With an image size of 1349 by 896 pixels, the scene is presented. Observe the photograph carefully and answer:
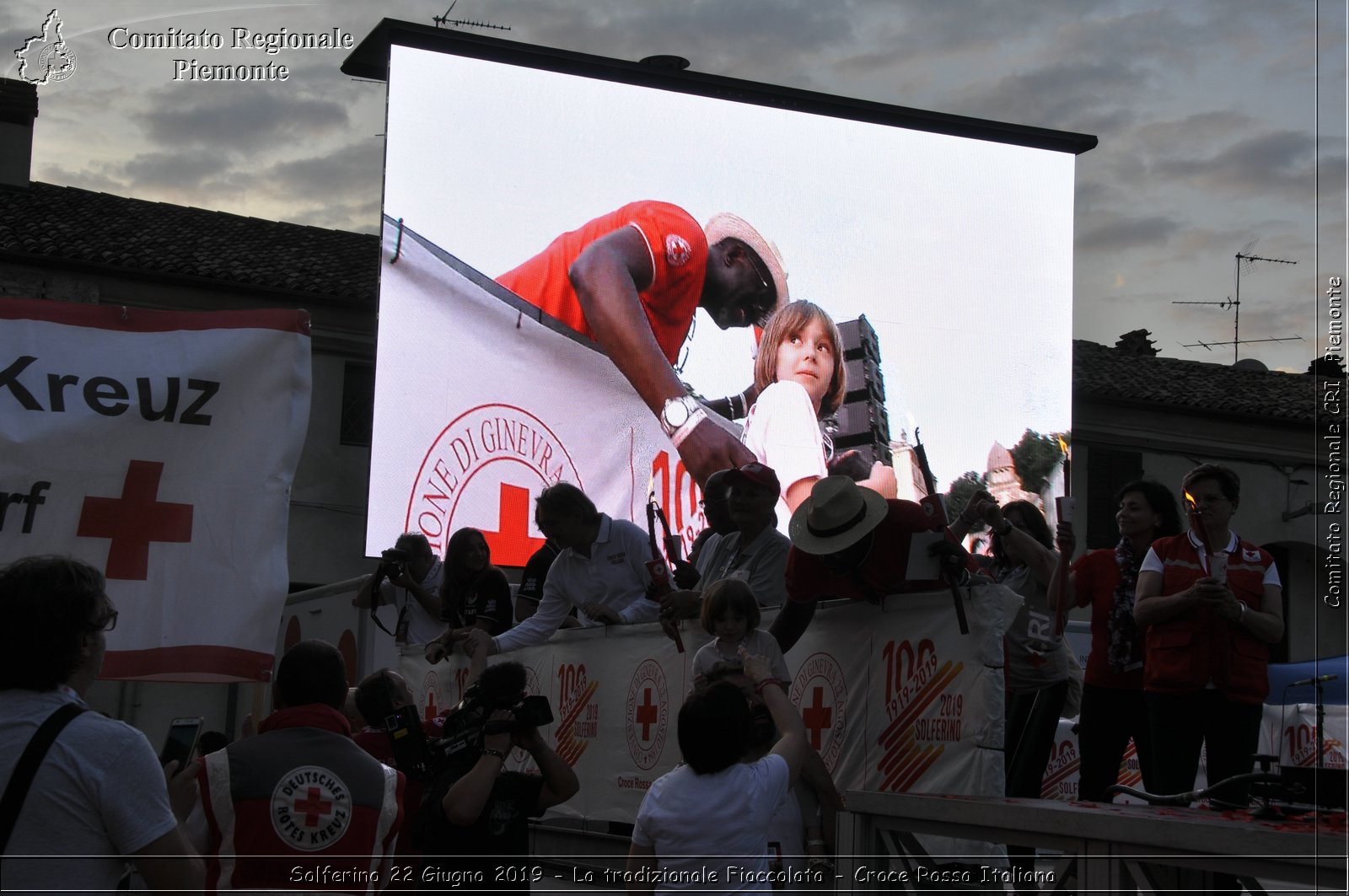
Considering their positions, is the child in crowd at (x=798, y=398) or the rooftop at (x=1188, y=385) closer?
the child in crowd at (x=798, y=398)

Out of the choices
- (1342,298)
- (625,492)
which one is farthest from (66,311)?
(625,492)

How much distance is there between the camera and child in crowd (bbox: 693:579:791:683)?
4.90 m

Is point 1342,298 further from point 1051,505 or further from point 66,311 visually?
point 1051,505

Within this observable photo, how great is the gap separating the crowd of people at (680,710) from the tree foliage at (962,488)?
6952 mm

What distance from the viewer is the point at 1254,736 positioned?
4.73 m

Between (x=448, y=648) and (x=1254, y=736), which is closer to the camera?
(x=1254, y=736)

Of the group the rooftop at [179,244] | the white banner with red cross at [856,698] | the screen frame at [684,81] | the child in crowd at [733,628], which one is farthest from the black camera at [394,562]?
the rooftop at [179,244]

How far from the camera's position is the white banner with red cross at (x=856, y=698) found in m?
4.72

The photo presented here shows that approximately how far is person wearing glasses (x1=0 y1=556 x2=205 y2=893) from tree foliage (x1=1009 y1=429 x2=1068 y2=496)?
40.6ft

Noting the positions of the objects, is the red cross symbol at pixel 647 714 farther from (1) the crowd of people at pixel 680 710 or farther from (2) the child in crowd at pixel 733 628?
(2) the child in crowd at pixel 733 628

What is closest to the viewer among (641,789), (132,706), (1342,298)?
(1342,298)

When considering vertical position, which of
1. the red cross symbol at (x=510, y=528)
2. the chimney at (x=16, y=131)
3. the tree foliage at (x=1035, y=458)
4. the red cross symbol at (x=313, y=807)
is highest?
the chimney at (x=16, y=131)

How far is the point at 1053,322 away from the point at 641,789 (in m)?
9.64

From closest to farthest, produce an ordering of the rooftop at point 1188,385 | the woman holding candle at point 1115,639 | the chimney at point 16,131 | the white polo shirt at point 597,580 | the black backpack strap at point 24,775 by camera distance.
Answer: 1. the black backpack strap at point 24,775
2. the woman holding candle at point 1115,639
3. the white polo shirt at point 597,580
4. the chimney at point 16,131
5. the rooftop at point 1188,385
